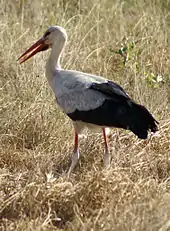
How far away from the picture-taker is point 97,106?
5.67 meters

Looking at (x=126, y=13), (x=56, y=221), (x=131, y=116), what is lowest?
(x=56, y=221)

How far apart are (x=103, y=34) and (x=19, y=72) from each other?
2156 millimetres

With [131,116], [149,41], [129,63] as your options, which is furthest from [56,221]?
[149,41]

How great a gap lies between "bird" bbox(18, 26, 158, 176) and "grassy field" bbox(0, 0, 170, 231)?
10.9 inches

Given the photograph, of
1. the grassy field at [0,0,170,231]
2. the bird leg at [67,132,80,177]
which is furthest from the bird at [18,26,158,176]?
the grassy field at [0,0,170,231]

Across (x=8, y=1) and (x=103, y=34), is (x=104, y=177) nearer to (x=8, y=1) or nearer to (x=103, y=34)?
(x=103, y=34)

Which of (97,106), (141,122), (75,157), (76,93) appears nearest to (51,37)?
(76,93)

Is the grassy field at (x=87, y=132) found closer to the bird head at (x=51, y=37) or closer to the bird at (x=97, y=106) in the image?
the bird at (x=97, y=106)

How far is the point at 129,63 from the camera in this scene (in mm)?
7844

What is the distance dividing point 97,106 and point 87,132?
2.16 ft

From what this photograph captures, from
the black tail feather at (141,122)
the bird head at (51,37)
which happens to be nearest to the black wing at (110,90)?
the black tail feather at (141,122)

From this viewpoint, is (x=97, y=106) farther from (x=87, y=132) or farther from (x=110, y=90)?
(x=87, y=132)

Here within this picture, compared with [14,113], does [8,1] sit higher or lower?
higher

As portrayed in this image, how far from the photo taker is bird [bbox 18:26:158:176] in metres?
5.39
